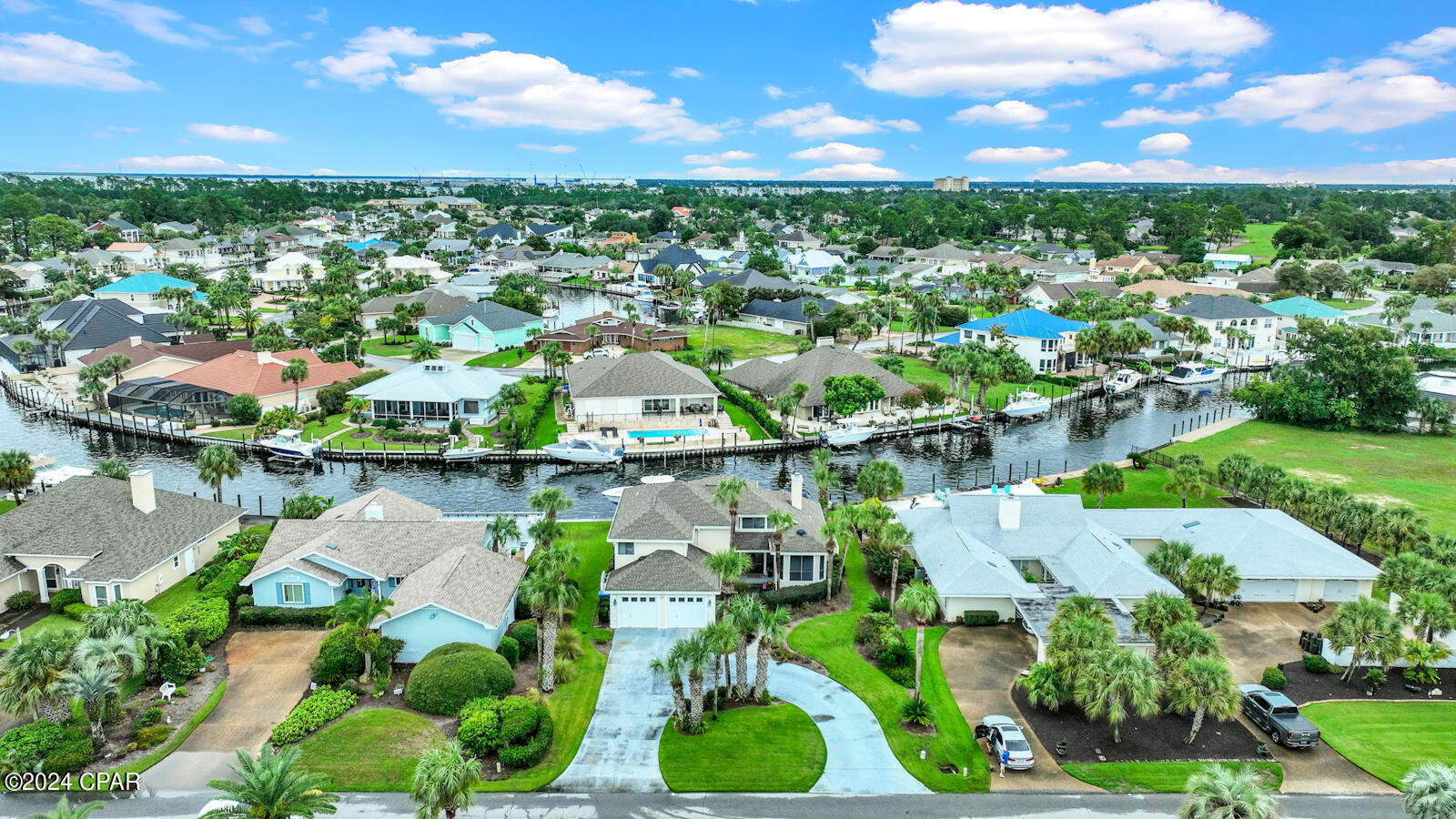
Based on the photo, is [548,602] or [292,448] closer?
[548,602]

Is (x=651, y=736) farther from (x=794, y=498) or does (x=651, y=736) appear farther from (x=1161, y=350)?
(x=1161, y=350)

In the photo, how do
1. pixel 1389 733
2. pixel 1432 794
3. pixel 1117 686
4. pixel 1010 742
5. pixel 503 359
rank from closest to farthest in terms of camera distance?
pixel 1432 794 < pixel 1010 742 < pixel 1117 686 < pixel 1389 733 < pixel 503 359

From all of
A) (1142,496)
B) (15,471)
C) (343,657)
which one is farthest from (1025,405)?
(15,471)

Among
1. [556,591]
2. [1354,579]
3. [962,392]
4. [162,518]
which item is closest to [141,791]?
[556,591]

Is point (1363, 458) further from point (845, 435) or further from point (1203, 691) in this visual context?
point (1203, 691)

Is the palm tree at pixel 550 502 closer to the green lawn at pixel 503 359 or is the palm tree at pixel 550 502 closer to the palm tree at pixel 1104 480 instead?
the palm tree at pixel 1104 480

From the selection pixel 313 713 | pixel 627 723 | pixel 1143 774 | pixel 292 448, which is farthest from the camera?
pixel 292 448
